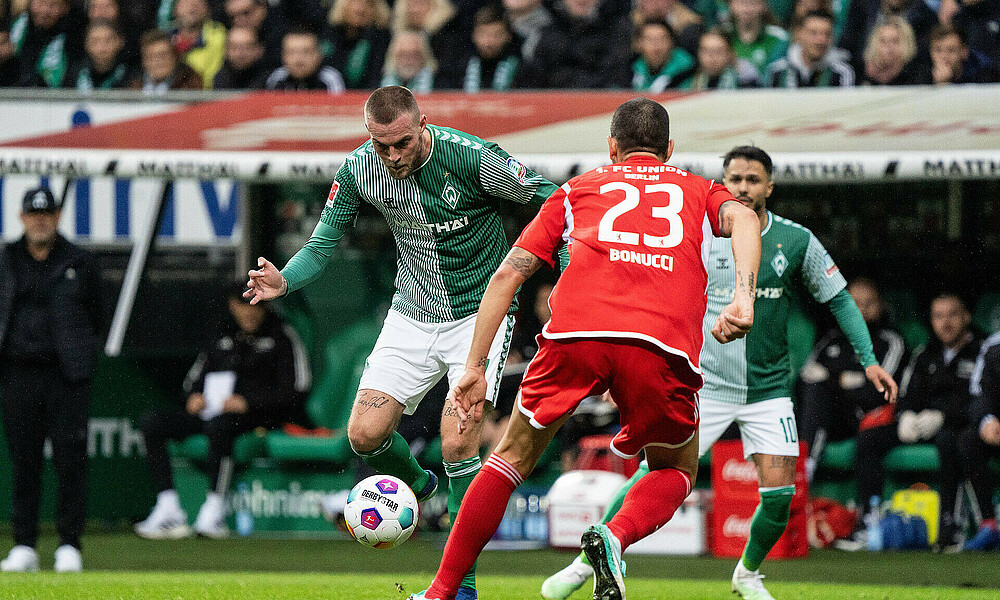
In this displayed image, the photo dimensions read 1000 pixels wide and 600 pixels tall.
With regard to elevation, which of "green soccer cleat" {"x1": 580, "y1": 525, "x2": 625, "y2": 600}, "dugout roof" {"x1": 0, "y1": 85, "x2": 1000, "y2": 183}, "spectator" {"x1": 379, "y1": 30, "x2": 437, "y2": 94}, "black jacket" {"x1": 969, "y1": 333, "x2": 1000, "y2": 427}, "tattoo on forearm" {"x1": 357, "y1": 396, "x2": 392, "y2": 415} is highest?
"spectator" {"x1": 379, "y1": 30, "x2": 437, "y2": 94}

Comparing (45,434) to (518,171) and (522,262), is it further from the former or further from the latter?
(522,262)

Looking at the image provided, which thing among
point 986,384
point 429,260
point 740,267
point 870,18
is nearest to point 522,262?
point 740,267

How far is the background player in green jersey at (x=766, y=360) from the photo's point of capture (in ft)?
20.8

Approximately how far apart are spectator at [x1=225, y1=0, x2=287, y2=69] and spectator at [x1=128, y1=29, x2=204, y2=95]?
0.68 metres

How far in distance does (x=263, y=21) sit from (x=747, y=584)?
25.6 feet

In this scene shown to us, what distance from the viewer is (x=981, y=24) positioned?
1033 cm

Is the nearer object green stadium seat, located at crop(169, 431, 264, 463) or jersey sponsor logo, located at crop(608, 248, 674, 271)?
jersey sponsor logo, located at crop(608, 248, 674, 271)

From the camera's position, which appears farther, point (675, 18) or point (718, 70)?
point (675, 18)

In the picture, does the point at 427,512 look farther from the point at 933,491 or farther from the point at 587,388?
the point at 587,388

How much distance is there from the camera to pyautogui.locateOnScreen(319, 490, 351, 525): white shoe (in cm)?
1017

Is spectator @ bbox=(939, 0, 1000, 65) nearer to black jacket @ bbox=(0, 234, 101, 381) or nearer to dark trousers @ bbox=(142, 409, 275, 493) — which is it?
dark trousers @ bbox=(142, 409, 275, 493)

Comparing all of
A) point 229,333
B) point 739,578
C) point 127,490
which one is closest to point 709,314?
point 739,578

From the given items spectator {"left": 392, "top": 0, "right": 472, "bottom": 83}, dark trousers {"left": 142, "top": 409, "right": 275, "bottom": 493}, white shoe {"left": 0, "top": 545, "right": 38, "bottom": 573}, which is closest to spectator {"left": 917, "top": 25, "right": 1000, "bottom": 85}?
spectator {"left": 392, "top": 0, "right": 472, "bottom": 83}

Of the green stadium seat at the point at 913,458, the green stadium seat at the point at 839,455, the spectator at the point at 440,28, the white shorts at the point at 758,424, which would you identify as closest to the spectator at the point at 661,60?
the spectator at the point at 440,28
